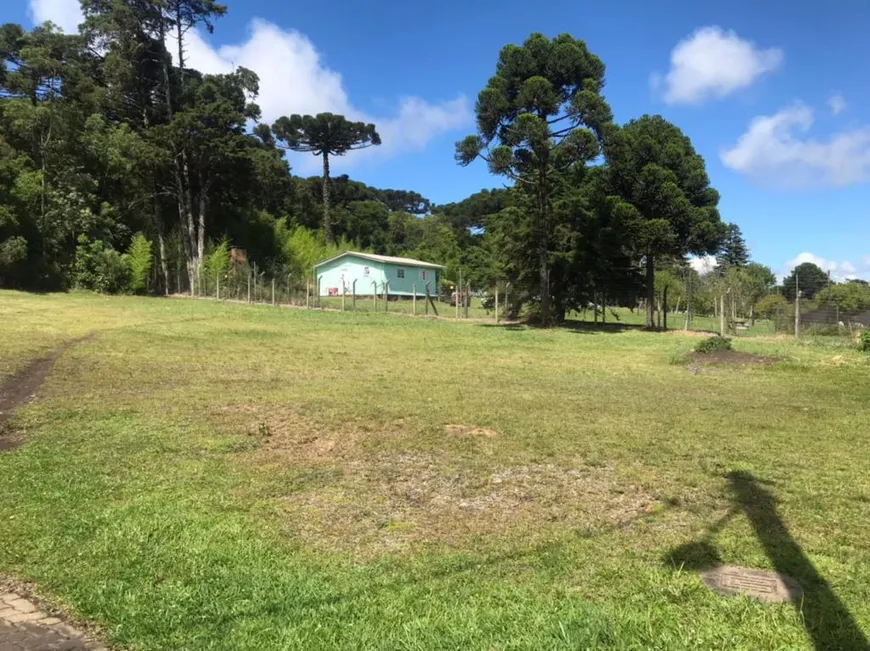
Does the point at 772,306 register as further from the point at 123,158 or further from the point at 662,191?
the point at 123,158

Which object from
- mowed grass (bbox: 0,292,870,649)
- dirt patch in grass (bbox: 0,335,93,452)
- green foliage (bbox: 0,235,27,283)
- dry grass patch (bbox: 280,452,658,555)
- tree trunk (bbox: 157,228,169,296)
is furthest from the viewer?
tree trunk (bbox: 157,228,169,296)

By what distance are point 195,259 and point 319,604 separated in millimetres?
37006

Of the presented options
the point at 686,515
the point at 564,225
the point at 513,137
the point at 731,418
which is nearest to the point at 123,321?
the point at 513,137

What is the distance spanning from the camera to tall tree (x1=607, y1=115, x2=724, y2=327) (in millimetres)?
21297

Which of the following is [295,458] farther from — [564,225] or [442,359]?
[564,225]

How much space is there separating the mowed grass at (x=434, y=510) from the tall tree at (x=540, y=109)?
1224 cm

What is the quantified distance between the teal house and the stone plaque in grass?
1510 inches

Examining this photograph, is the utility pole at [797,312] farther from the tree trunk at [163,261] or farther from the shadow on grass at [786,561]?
the tree trunk at [163,261]

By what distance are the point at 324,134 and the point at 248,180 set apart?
Result: 1411 cm

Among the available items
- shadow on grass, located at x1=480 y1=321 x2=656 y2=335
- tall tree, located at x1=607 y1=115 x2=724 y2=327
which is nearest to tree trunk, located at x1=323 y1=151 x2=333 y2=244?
shadow on grass, located at x1=480 y1=321 x2=656 y2=335

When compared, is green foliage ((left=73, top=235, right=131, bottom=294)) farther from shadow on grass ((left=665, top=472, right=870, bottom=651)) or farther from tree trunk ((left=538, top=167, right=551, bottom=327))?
shadow on grass ((left=665, top=472, right=870, bottom=651))

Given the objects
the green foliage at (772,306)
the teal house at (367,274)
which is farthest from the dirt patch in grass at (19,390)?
the teal house at (367,274)

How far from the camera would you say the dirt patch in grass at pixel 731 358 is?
12398 mm

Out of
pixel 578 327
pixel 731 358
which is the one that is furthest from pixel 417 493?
pixel 578 327
